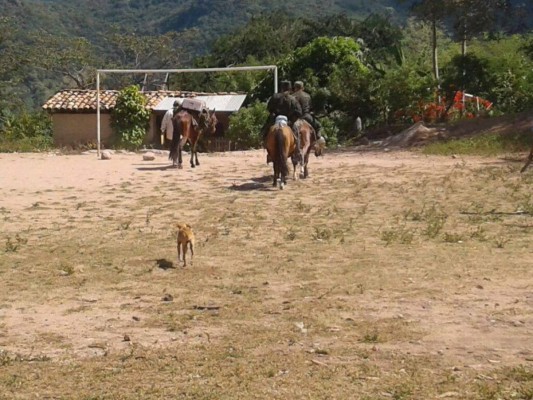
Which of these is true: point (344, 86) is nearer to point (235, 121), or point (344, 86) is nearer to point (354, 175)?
point (235, 121)

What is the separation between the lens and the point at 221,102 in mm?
42812

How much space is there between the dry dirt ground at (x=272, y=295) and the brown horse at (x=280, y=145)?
663mm

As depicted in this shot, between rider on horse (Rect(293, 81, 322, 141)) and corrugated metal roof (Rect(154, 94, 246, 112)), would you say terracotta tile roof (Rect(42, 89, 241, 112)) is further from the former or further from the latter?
rider on horse (Rect(293, 81, 322, 141))

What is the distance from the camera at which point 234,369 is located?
20.2 feet

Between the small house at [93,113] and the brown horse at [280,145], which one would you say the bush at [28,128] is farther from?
the brown horse at [280,145]

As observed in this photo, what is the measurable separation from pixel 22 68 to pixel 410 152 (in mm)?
34036

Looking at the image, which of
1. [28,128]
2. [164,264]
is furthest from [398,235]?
[28,128]

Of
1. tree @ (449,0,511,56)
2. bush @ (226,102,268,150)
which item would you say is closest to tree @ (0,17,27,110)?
bush @ (226,102,268,150)

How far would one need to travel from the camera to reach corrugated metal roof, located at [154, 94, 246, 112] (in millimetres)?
41438

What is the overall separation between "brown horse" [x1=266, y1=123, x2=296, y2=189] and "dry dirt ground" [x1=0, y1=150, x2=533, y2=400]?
0.66m

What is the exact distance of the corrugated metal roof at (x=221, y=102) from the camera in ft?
136

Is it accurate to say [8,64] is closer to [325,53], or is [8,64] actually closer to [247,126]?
[325,53]

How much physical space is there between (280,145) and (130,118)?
2565 centimetres

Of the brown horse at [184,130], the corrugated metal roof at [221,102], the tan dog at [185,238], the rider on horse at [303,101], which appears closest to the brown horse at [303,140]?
the rider on horse at [303,101]
